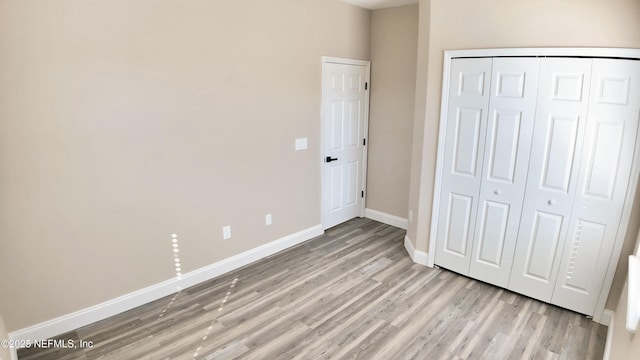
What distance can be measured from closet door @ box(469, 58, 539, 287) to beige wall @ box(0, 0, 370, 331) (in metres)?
1.97

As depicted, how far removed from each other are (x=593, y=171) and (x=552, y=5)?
130 cm

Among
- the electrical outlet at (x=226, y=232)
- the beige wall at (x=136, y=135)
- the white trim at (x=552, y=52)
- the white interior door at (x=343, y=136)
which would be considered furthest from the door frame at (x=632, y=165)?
the electrical outlet at (x=226, y=232)

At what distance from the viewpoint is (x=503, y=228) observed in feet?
10.4

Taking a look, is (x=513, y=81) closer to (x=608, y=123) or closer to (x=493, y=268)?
(x=608, y=123)

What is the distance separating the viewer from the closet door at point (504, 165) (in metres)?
→ 2.87

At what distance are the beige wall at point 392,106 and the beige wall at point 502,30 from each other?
2.70ft

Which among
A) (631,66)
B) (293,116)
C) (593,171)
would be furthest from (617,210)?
(293,116)

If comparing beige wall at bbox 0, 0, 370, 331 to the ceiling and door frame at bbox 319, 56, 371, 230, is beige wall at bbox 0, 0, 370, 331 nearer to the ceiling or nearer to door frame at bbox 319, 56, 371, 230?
door frame at bbox 319, 56, 371, 230

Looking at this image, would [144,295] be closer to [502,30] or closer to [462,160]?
[462,160]

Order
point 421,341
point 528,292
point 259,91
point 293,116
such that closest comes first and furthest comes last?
point 421,341, point 528,292, point 259,91, point 293,116

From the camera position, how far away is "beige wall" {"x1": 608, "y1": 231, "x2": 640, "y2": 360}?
1661 mm

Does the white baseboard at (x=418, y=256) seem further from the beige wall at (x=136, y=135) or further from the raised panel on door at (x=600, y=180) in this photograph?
the beige wall at (x=136, y=135)

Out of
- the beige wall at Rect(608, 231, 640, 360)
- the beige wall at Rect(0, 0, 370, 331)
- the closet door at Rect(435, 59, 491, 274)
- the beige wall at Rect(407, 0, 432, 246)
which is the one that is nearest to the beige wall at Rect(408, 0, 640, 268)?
the beige wall at Rect(407, 0, 432, 246)

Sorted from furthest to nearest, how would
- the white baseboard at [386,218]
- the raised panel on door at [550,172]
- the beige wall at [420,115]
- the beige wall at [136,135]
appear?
the white baseboard at [386,218] → the beige wall at [420,115] → the raised panel on door at [550,172] → the beige wall at [136,135]
